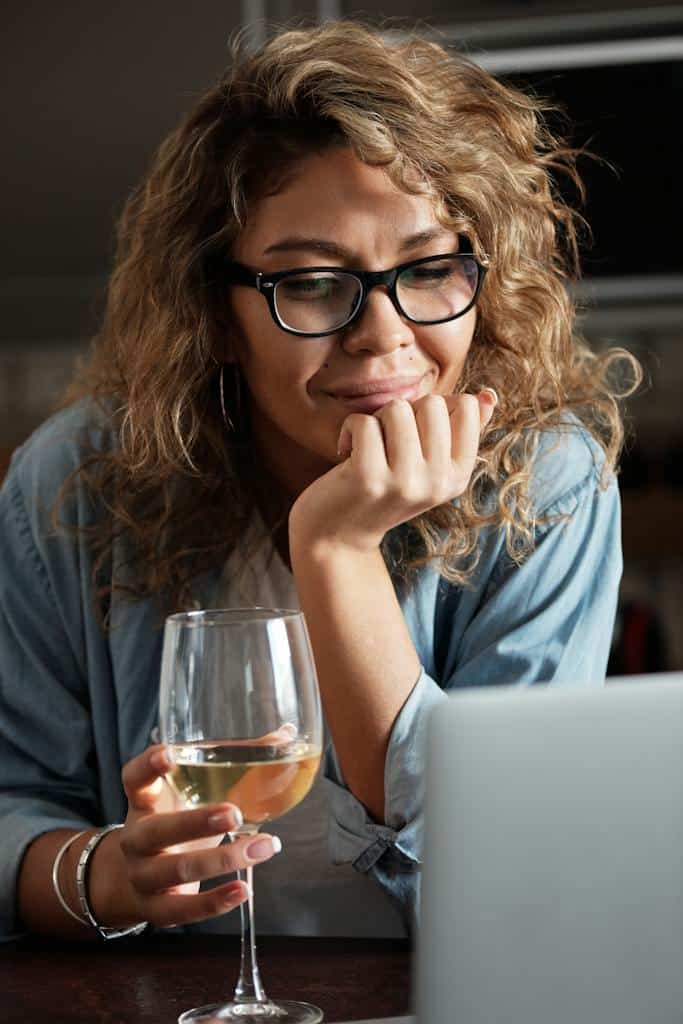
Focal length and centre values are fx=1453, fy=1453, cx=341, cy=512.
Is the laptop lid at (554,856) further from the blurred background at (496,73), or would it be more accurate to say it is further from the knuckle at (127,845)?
the blurred background at (496,73)

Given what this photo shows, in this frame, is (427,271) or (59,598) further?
(59,598)

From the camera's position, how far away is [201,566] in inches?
50.7

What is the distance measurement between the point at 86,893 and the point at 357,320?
48cm

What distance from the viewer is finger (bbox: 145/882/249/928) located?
30.5 inches

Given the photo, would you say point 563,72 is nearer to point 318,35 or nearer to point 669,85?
point 669,85

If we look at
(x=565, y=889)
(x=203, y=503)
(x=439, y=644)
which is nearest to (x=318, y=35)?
(x=203, y=503)

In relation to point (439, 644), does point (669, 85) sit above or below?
above

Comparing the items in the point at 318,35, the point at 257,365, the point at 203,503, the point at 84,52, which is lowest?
the point at 203,503

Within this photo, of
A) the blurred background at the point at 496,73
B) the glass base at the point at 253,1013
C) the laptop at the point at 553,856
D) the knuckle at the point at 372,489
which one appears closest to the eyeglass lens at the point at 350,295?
the knuckle at the point at 372,489

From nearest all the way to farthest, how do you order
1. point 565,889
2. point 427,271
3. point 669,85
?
point 565,889, point 427,271, point 669,85

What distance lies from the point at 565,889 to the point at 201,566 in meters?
0.79

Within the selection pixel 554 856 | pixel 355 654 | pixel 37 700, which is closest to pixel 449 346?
pixel 355 654

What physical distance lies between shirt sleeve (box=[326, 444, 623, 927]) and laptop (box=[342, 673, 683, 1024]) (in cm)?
50

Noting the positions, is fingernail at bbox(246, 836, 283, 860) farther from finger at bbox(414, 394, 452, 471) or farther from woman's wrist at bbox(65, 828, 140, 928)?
finger at bbox(414, 394, 452, 471)
